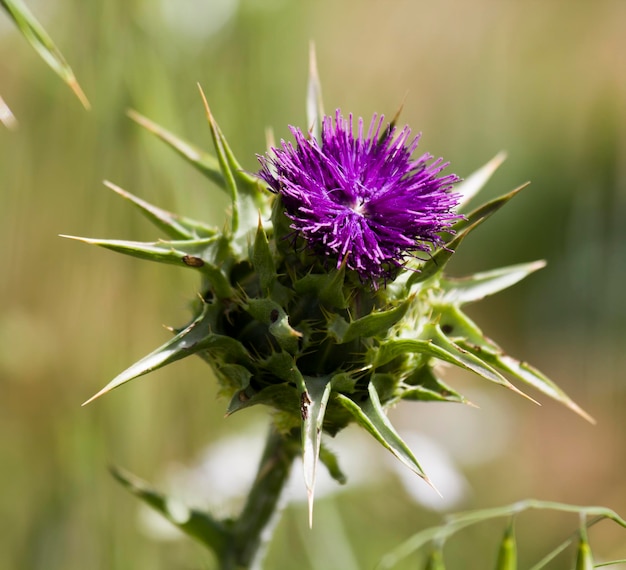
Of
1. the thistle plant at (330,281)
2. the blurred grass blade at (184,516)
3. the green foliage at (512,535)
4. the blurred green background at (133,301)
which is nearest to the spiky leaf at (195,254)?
the thistle plant at (330,281)

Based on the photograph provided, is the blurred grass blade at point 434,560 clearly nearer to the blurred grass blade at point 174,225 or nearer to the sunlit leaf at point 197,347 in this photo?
the sunlit leaf at point 197,347

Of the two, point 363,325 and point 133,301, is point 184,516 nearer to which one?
point 363,325

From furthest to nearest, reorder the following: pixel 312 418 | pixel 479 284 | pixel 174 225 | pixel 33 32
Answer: pixel 479 284 < pixel 174 225 < pixel 312 418 < pixel 33 32

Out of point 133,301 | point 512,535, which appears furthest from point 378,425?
point 133,301

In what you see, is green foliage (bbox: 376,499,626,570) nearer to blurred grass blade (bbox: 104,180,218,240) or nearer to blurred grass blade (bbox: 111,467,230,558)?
blurred grass blade (bbox: 111,467,230,558)

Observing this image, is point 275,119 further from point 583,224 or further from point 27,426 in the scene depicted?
point 583,224

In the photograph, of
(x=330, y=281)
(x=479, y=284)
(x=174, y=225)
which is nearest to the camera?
(x=330, y=281)
